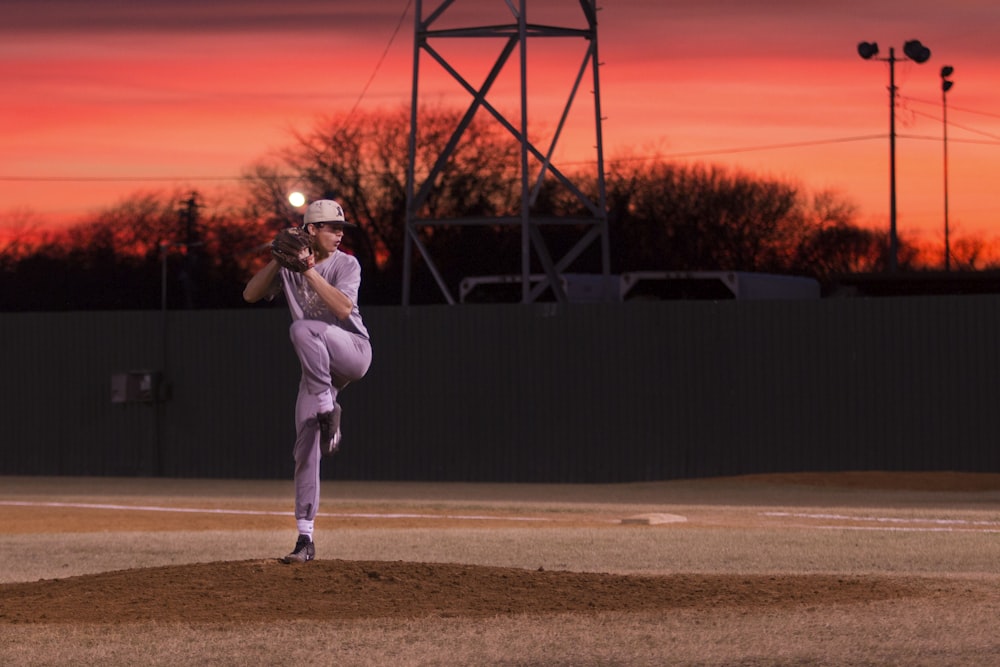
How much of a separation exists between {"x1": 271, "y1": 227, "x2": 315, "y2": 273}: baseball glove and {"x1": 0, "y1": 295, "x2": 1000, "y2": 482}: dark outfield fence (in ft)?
60.5

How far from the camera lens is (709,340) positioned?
93.4ft

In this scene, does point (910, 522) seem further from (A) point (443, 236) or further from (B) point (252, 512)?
(A) point (443, 236)

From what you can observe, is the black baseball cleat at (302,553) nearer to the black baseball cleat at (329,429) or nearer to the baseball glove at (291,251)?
the black baseball cleat at (329,429)

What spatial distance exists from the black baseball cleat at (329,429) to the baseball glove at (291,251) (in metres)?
0.95

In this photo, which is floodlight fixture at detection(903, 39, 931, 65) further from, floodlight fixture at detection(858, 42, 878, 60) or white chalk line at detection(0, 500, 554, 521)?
white chalk line at detection(0, 500, 554, 521)

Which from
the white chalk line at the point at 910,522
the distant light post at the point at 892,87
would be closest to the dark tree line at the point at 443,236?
the distant light post at the point at 892,87

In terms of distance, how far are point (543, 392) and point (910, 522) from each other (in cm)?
1117

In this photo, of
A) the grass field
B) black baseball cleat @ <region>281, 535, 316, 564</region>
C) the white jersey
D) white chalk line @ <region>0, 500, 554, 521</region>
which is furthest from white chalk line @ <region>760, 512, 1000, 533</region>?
the white jersey

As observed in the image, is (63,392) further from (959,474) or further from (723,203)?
(723,203)

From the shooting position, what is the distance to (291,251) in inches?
415

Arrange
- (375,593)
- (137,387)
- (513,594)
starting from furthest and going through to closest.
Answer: (137,387) < (513,594) < (375,593)

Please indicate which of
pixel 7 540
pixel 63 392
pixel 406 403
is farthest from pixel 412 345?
pixel 7 540

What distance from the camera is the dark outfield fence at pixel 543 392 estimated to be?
27.7 metres

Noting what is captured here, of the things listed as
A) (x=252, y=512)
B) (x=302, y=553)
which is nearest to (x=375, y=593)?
(x=302, y=553)
